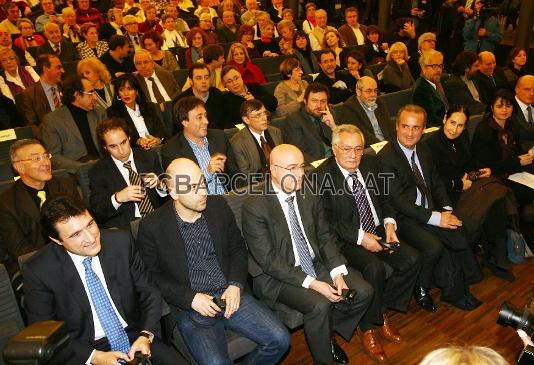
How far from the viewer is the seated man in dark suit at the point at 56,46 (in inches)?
244

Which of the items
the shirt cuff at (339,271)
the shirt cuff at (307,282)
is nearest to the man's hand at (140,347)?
the shirt cuff at (307,282)

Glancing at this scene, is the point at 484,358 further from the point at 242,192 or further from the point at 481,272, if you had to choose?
the point at 481,272

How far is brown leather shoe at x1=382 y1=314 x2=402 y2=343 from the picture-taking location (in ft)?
9.36

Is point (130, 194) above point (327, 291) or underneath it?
above

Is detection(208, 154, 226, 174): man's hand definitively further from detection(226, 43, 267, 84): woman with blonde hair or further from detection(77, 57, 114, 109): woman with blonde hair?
detection(226, 43, 267, 84): woman with blonde hair

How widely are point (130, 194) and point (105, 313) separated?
84 cm

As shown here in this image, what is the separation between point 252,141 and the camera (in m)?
3.56

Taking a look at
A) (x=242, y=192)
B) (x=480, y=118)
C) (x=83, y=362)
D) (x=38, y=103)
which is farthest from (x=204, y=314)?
(x=38, y=103)

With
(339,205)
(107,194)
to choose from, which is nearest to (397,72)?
(339,205)

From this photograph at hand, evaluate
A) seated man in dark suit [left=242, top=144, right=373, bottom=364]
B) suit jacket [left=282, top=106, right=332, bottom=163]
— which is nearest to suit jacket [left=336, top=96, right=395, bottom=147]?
suit jacket [left=282, top=106, right=332, bottom=163]

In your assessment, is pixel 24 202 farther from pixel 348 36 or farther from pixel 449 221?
pixel 348 36

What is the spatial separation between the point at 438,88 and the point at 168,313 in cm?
402

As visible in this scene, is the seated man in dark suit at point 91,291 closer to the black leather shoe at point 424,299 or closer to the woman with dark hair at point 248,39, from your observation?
the black leather shoe at point 424,299

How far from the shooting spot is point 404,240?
3199mm
